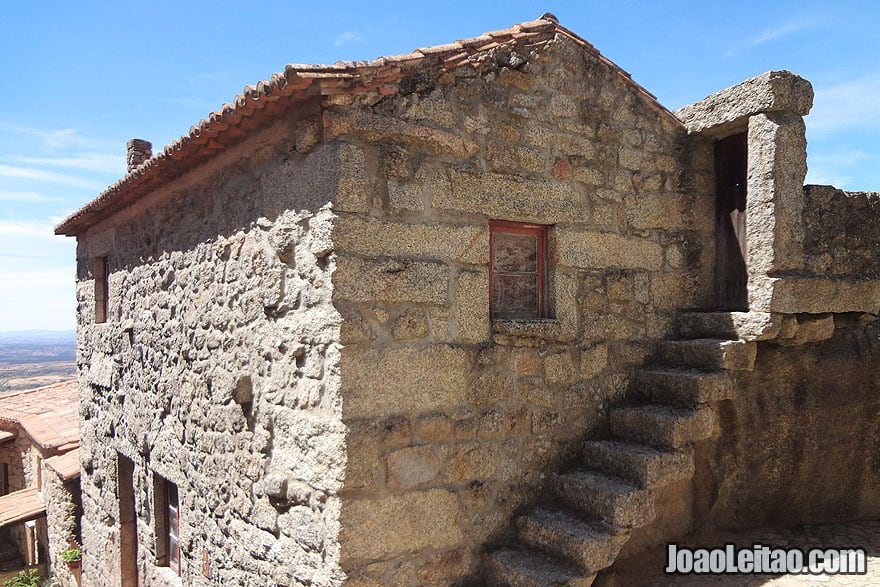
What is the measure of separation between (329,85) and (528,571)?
2789 mm

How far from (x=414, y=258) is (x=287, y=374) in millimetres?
987

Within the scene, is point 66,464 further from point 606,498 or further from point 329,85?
point 606,498

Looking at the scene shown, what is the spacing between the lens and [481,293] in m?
3.53

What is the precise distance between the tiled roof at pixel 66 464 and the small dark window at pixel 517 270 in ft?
23.1

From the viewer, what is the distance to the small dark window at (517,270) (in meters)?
3.77

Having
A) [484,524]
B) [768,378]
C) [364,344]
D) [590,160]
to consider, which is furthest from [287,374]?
[768,378]

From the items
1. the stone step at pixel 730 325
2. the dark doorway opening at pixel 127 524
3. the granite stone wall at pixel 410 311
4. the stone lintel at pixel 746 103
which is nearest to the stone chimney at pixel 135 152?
the granite stone wall at pixel 410 311

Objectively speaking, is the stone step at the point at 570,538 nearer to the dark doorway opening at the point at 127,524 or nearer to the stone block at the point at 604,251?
the stone block at the point at 604,251

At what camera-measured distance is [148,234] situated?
5.45 m

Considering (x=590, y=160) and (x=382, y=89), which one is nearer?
(x=382, y=89)

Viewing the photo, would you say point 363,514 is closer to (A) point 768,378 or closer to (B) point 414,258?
(B) point 414,258

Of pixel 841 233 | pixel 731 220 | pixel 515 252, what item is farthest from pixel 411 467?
pixel 841 233

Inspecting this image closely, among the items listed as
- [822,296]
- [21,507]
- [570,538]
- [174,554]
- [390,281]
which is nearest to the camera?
[390,281]

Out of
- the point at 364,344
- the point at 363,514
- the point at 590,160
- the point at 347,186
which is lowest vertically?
the point at 363,514
